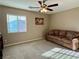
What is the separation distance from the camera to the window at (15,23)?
5.24m

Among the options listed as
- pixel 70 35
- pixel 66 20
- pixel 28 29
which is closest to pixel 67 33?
pixel 70 35

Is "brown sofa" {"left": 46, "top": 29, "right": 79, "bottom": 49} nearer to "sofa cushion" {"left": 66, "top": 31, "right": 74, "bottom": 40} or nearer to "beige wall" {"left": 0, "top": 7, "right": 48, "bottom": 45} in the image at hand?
"sofa cushion" {"left": 66, "top": 31, "right": 74, "bottom": 40}

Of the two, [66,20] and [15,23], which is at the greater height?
[66,20]

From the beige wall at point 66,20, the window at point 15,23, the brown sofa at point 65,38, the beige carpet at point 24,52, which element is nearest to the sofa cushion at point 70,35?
the brown sofa at point 65,38

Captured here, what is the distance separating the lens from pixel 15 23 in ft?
18.4

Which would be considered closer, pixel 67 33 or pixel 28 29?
pixel 67 33

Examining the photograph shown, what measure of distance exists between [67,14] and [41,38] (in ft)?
9.73

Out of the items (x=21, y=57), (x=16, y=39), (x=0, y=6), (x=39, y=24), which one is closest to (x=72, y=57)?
(x=21, y=57)

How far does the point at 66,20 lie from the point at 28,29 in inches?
121

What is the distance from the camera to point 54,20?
A: 7.52m

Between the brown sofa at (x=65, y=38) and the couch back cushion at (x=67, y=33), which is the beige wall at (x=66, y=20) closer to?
the couch back cushion at (x=67, y=33)

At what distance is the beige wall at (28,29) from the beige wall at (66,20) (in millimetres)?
744

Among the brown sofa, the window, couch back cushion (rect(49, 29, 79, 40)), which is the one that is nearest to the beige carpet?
the brown sofa

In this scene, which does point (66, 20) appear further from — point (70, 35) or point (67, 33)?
point (70, 35)
